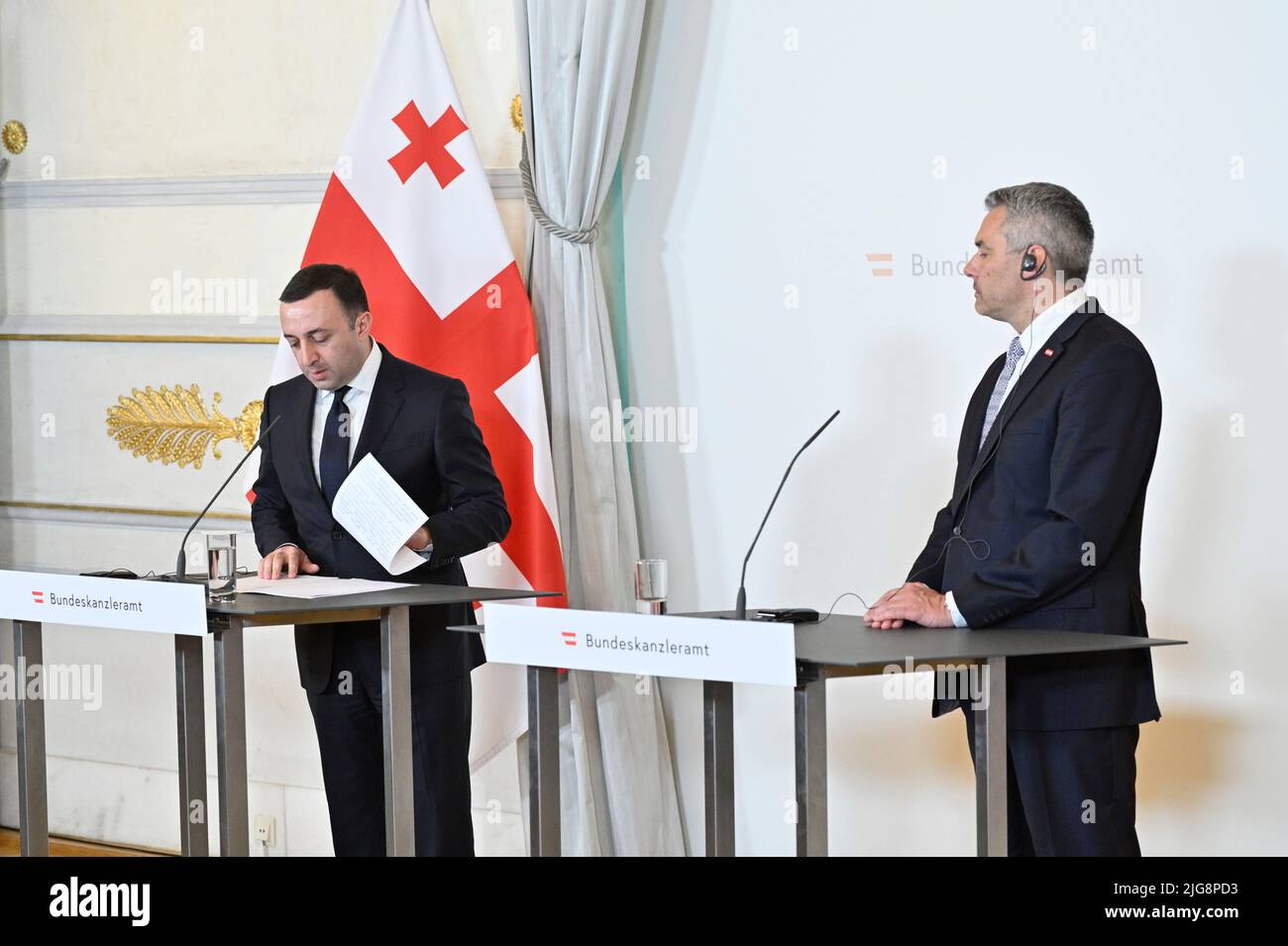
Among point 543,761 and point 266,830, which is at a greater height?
point 543,761

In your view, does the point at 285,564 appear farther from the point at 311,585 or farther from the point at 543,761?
the point at 543,761

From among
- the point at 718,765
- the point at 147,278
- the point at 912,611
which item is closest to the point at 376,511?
the point at 718,765

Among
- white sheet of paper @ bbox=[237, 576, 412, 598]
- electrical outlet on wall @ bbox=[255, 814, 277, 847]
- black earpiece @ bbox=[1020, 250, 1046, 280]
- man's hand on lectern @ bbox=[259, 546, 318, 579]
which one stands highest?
black earpiece @ bbox=[1020, 250, 1046, 280]

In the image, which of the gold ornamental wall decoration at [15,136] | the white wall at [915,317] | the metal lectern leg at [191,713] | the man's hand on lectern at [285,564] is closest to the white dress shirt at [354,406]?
the man's hand on lectern at [285,564]

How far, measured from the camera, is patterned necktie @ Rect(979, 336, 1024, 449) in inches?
110

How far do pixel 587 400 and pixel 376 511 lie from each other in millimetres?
889

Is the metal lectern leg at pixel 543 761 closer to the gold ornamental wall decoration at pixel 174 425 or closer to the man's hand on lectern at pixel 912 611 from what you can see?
the man's hand on lectern at pixel 912 611

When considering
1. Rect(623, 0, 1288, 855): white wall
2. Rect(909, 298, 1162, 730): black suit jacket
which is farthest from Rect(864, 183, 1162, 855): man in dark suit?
Rect(623, 0, 1288, 855): white wall

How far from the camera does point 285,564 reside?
3350mm

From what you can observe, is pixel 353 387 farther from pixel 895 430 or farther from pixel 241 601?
pixel 895 430

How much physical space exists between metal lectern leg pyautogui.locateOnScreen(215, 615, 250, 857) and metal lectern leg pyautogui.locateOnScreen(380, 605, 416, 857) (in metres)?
0.28

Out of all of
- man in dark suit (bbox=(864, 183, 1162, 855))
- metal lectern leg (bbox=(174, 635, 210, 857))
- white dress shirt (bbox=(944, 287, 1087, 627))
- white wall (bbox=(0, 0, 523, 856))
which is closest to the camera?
man in dark suit (bbox=(864, 183, 1162, 855))

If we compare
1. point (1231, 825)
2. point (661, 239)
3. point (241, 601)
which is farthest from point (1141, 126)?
point (241, 601)

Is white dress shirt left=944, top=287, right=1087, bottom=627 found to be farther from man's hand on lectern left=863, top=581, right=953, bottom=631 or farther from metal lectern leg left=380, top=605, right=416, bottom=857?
metal lectern leg left=380, top=605, right=416, bottom=857
